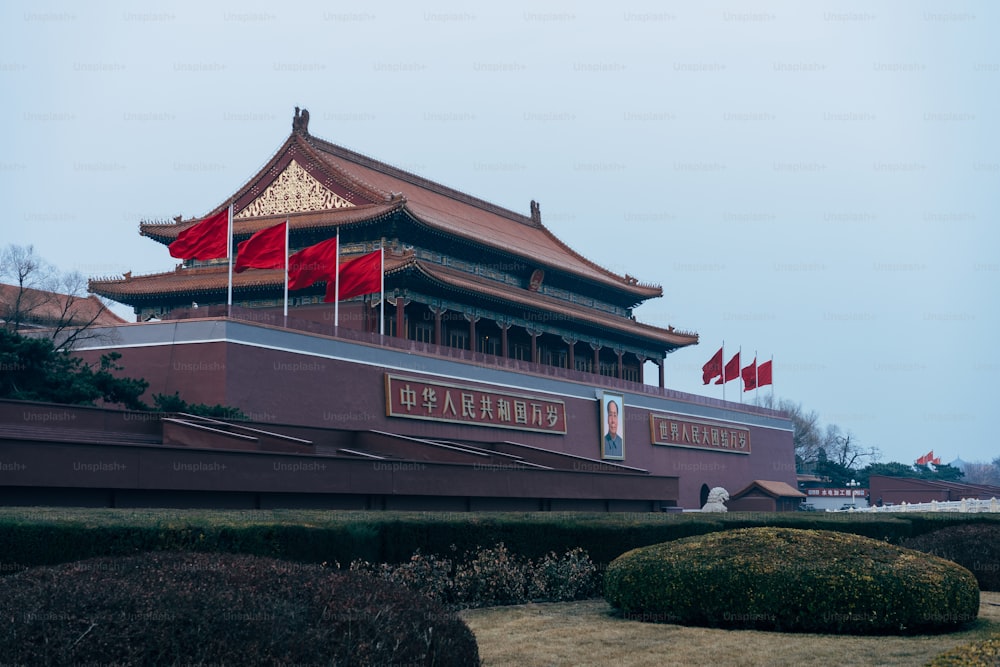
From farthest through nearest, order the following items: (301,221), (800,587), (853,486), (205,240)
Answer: (853,486) < (301,221) < (205,240) < (800,587)

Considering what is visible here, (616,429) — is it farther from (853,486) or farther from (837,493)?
(853,486)

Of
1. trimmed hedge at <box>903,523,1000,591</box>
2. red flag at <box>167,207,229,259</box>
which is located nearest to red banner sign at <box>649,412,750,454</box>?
red flag at <box>167,207,229,259</box>

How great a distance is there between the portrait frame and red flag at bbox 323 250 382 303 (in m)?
12.5

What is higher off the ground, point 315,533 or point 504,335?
point 504,335

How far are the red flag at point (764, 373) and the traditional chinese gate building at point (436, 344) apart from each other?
185cm

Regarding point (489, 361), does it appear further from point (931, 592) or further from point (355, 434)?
point (931, 592)

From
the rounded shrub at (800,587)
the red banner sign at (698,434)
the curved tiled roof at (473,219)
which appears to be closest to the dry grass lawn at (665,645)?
the rounded shrub at (800,587)

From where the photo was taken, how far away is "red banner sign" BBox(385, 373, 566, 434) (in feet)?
98.6

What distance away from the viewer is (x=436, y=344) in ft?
111

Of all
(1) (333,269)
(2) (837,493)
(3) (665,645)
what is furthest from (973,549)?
(2) (837,493)

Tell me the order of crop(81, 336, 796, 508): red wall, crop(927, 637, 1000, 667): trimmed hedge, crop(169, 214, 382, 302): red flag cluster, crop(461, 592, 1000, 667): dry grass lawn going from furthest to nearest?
crop(169, 214, 382, 302): red flag cluster < crop(81, 336, 796, 508): red wall < crop(461, 592, 1000, 667): dry grass lawn < crop(927, 637, 1000, 667): trimmed hedge

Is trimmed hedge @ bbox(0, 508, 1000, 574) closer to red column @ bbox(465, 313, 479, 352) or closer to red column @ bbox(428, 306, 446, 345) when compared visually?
red column @ bbox(428, 306, 446, 345)

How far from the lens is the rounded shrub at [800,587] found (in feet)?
33.1

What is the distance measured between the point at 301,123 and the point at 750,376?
22.6 meters
